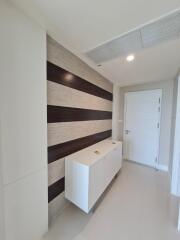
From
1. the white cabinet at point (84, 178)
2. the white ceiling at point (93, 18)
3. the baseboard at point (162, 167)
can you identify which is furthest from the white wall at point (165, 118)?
A: the white cabinet at point (84, 178)

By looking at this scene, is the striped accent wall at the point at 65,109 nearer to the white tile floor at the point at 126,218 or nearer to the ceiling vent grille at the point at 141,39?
the white tile floor at the point at 126,218

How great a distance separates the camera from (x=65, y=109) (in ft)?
5.69

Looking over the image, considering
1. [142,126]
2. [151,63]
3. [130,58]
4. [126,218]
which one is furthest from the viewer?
[142,126]

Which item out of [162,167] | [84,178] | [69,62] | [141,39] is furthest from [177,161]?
[69,62]

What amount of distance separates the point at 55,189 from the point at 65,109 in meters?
1.13

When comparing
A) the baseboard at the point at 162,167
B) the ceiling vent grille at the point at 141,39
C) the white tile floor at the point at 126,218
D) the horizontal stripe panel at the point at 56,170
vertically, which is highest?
the ceiling vent grille at the point at 141,39

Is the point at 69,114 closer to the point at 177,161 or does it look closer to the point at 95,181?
the point at 95,181

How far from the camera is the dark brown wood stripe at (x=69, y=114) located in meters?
1.52

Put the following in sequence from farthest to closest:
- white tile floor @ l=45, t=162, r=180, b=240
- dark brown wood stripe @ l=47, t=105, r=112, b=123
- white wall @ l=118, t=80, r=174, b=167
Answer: white wall @ l=118, t=80, r=174, b=167
dark brown wood stripe @ l=47, t=105, r=112, b=123
white tile floor @ l=45, t=162, r=180, b=240

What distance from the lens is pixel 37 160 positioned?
1269 millimetres

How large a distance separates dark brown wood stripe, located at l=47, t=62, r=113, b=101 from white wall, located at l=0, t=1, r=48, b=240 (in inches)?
8.5

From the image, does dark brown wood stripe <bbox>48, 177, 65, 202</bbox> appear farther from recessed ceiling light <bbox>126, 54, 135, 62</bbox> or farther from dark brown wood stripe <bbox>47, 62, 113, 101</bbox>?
recessed ceiling light <bbox>126, 54, 135, 62</bbox>

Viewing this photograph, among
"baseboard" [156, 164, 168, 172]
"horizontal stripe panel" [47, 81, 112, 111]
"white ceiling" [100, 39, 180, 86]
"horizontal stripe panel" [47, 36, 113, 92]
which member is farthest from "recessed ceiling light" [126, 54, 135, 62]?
"baseboard" [156, 164, 168, 172]

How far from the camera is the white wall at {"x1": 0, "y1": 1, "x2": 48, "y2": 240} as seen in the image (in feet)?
3.25
